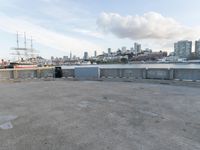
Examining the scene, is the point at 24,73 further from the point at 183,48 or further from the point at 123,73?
the point at 183,48

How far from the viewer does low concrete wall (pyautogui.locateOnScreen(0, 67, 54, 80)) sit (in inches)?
730

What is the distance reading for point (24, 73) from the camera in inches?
772

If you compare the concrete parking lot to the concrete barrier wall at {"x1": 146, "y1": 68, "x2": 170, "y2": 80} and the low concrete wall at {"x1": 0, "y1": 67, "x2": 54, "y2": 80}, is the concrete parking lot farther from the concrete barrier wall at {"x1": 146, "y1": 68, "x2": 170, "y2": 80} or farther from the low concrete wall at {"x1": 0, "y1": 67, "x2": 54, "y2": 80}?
the low concrete wall at {"x1": 0, "y1": 67, "x2": 54, "y2": 80}

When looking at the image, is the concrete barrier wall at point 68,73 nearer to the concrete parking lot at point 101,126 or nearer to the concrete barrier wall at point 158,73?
the concrete barrier wall at point 158,73

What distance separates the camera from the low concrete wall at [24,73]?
18531 millimetres

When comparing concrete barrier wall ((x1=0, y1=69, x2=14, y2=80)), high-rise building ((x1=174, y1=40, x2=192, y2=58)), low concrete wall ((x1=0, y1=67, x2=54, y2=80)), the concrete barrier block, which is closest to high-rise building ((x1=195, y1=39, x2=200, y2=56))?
high-rise building ((x1=174, y1=40, x2=192, y2=58))

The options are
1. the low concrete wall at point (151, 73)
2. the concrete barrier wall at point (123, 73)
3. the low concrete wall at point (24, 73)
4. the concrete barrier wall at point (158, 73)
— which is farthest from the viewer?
the low concrete wall at point (24, 73)

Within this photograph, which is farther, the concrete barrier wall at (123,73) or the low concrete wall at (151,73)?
the concrete barrier wall at (123,73)

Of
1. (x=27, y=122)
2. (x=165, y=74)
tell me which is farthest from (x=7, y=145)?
(x=165, y=74)

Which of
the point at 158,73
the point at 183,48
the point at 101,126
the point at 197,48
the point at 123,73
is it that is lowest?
the point at 101,126

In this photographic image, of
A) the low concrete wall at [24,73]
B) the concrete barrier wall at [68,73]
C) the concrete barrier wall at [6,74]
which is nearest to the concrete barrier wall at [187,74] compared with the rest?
the concrete barrier wall at [68,73]

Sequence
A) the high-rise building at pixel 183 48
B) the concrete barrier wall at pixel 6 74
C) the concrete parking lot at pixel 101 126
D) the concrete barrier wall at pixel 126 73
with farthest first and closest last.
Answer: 1. the high-rise building at pixel 183 48
2. the concrete barrier wall at pixel 6 74
3. the concrete barrier wall at pixel 126 73
4. the concrete parking lot at pixel 101 126

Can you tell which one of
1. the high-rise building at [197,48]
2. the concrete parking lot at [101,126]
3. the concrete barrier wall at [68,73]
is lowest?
the concrete parking lot at [101,126]

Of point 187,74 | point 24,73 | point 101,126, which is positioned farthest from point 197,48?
point 101,126
